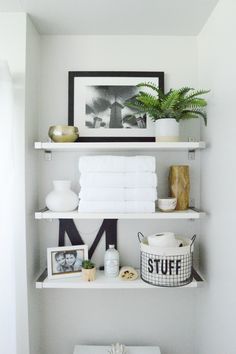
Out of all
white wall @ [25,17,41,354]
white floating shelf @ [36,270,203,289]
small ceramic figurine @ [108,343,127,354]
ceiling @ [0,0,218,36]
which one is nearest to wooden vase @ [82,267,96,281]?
white floating shelf @ [36,270,203,289]

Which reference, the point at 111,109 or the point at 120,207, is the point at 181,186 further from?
the point at 111,109

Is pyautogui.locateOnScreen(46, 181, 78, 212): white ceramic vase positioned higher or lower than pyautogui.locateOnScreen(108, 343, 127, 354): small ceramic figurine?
higher

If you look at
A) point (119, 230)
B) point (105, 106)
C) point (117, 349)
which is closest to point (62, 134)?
point (105, 106)

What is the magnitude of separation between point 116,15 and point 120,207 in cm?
97

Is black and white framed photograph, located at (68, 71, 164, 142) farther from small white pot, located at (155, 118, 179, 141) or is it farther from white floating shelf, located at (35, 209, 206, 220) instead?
white floating shelf, located at (35, 209, 206, 220)

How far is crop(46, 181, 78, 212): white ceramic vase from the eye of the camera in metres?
1.36

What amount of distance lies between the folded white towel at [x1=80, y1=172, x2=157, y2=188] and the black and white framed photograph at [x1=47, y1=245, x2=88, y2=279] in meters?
0.40

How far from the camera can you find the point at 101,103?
1522 mm

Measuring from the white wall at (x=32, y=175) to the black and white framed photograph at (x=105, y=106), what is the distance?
202 millimetres
